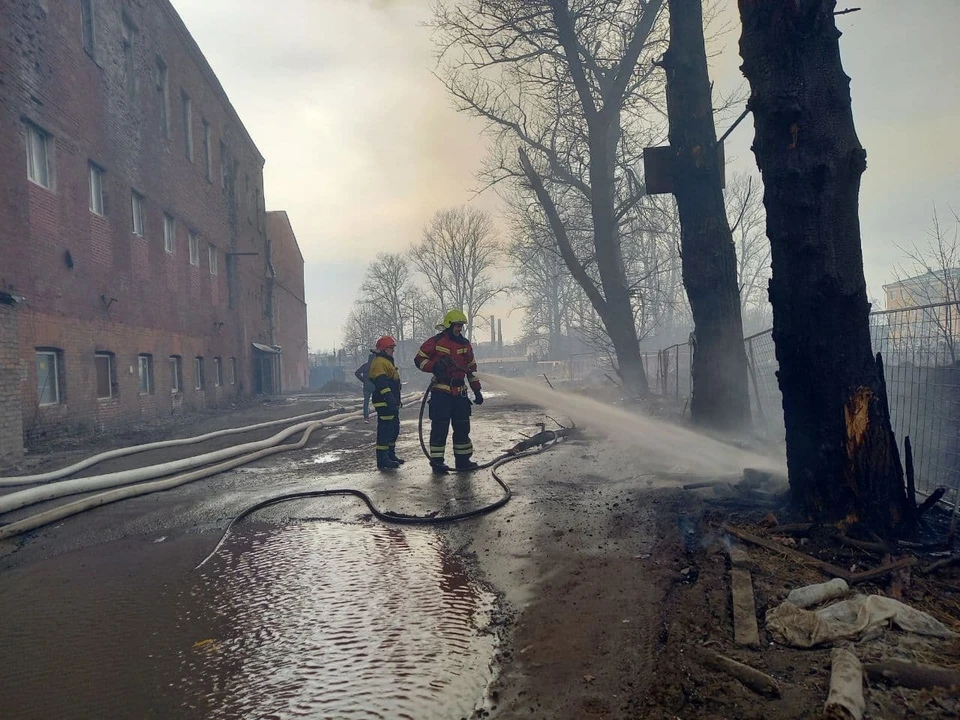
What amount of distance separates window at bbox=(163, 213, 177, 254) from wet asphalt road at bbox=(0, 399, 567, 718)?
13298 mm

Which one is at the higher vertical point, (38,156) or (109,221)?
(38,156)

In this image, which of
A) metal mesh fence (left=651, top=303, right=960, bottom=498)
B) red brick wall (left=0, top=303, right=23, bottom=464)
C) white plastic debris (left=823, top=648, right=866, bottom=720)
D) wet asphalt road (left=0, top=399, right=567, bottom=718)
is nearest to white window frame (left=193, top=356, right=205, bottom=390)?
red brick wall (left=0, top=303, right=23, bottom=464)

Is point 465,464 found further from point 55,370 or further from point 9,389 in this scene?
point 55,370

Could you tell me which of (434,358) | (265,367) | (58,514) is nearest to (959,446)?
(434,358)

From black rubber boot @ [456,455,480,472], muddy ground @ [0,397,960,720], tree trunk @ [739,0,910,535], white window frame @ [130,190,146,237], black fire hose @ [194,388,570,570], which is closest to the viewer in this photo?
muddy ground @ [0,397,960,720]

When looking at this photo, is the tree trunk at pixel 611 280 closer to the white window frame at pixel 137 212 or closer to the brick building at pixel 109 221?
the brick building at pixel 109 221

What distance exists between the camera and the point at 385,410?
7355mm

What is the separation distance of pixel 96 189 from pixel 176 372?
5938 millimetres

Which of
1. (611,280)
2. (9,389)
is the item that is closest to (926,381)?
(611,280)

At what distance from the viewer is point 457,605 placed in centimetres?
331

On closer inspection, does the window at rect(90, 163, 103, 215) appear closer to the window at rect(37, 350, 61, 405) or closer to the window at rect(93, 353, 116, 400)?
the window at rect(93, 353, 116, 400)

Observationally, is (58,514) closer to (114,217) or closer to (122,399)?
(122,399)

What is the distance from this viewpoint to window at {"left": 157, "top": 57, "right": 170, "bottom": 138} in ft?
55.7

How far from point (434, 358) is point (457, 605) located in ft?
13.1
